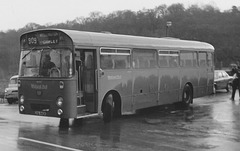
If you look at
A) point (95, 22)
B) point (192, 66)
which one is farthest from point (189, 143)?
point (95, 22)

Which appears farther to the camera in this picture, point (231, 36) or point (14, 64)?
point (14, 64)

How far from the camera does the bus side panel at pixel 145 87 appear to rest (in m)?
13.2

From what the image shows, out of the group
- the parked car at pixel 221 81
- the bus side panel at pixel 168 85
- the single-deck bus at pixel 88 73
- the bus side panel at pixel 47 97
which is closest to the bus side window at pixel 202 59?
the bus side panel at pixel 168 85

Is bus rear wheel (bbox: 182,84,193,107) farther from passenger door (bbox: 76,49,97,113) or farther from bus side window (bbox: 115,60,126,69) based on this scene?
passenger door (bbox: 76,49,97,113)

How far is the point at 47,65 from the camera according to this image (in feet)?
35.7

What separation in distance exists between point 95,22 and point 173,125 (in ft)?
130

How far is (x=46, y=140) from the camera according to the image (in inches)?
350

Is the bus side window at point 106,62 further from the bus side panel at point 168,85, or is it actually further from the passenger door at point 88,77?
the bus side panel at point 168,85

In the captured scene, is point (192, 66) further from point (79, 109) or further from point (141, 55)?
point (79, 109)

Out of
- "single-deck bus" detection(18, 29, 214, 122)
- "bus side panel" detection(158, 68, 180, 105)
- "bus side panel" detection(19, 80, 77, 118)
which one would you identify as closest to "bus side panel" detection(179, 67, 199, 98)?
"bus side panel" detection(158, 68, 180, 105)

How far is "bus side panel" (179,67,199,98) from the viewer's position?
16108 millimetres

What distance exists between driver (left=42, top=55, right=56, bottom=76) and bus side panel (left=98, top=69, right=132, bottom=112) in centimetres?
157

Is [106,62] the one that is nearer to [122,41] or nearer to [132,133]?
[122,41]

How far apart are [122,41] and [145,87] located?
209cm
